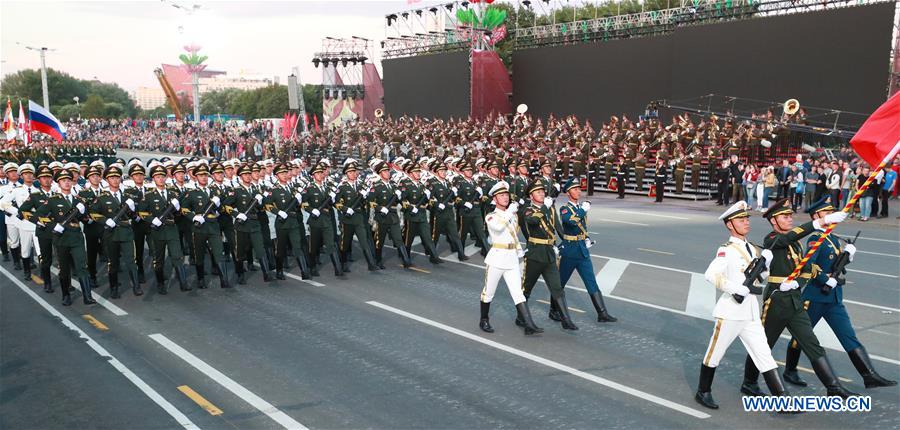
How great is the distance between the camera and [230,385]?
7645mm

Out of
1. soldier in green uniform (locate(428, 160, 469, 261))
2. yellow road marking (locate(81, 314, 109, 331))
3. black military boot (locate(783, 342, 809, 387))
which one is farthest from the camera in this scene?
soldier in green uniform (locate(428, 160, 469, 261))

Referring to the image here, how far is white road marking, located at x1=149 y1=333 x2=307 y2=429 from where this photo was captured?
265 inches

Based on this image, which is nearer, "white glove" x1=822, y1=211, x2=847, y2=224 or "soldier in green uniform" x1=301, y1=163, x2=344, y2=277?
"white glove" x1=822, y1=211, x2=847, y2=224

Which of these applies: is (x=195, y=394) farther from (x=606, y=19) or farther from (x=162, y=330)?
(x=606, y=19)

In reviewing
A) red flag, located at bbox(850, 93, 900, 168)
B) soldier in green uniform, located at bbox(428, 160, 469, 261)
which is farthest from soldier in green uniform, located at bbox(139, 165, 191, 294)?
red flag, located at bbox(850, 93, 900, 168)

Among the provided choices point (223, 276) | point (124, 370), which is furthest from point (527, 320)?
point (223, 276)

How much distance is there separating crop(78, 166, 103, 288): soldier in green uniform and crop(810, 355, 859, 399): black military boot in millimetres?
10694

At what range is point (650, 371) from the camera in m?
7.90

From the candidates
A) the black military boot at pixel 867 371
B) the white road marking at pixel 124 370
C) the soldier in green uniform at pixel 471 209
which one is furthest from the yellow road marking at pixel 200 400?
the soldier in green uniform at pixel 471 209

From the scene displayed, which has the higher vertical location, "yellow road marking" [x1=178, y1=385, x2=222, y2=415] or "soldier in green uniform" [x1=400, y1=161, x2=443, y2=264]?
"soldier in green uniform" [x1=400, y1=161, x2=443, y2=264]

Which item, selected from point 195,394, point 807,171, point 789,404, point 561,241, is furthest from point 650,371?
point 807,171

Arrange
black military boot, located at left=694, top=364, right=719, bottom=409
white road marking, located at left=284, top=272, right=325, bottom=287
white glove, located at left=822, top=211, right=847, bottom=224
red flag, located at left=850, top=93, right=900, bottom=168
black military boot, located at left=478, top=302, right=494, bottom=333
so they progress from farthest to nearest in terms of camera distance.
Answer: white road marking, located at left=284, top=272, right=325, bottom=287
black military boot, located at left=478, top=302, right=494, bottom=333
red flag, located at left=850, top=93, right=900, bottom=168
black military boot, located at left=694, top=364, right=719, bottom=409
white glove, located at left=822, top=211, right=847, bottom=224

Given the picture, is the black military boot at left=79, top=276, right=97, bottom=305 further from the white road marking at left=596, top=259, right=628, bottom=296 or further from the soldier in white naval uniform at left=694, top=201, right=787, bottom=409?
the soldier in white naval uniform at left=694, top=201, right=787, bottom=409

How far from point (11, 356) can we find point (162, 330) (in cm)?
175
